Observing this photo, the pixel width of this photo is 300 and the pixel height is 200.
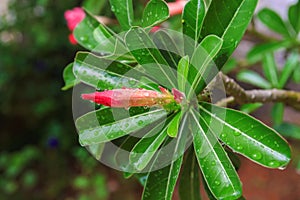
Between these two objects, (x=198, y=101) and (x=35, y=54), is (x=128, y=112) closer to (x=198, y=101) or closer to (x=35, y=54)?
(x=198, y=101)

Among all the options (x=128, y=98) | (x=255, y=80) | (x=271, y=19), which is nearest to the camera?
(x=128, y=98)

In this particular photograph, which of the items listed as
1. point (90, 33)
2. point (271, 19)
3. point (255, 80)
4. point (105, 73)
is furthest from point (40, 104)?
point (105, 73)

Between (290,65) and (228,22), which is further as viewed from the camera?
(290,65)

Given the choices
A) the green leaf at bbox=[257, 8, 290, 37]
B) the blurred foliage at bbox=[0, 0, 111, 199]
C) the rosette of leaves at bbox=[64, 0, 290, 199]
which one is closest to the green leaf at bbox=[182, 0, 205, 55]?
A: the rosette of leaves at bbox=[64, 0, 290, 199]

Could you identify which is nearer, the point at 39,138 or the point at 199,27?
the point at 199,27

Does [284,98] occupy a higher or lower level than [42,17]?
higher

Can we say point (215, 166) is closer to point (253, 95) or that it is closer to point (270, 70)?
point (253, 95)

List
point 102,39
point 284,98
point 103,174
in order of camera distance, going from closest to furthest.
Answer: point 102,39, point 284,98, point 103,174

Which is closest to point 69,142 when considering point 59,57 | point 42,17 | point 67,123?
point 67,123

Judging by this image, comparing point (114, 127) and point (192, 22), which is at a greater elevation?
point (192, 22)
